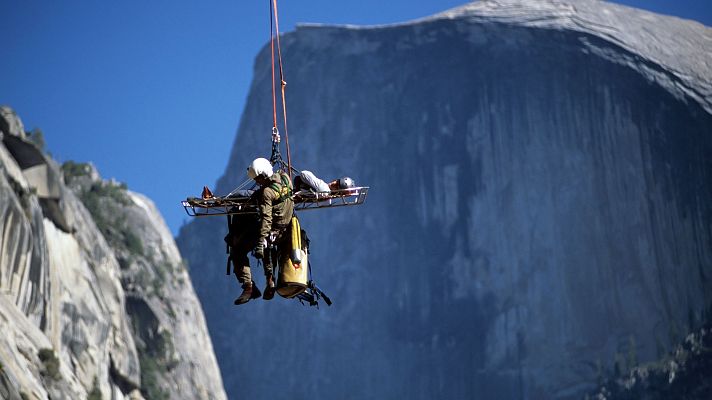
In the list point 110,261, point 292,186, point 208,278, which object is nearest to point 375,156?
point 208,278

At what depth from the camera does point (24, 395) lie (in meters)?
46.1

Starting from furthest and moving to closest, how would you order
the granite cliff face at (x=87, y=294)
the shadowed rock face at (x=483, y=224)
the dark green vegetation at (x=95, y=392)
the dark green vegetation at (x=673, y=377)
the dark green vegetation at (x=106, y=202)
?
the shadowed rock face at (x=483, y=224), the dark green vegetation at (x=673, y=377), the dark green vegetation at (x=106, y=202), the dark green vegetation at (x=95, y=392), the granite cliff face at (x=87, y=294)

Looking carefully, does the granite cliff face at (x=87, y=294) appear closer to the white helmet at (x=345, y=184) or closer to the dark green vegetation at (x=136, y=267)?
the dark green vegetation at (x=136, y=267)

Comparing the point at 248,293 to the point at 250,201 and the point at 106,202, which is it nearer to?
the point at 250,201

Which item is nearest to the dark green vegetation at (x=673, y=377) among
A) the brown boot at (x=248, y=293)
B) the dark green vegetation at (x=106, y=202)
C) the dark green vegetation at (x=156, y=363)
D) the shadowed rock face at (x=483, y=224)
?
the shadowed rock face at (x=483, y=224)

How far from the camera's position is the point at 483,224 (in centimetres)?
14175

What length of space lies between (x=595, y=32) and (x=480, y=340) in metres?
31.8

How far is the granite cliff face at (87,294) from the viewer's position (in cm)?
5697

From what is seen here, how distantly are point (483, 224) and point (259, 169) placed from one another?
119 meters

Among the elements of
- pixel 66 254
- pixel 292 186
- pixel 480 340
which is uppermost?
pixel 292 186

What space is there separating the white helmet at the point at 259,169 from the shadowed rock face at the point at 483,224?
104 meters

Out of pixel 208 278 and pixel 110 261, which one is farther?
pixel 208 278

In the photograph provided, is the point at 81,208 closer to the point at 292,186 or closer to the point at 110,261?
the point at 110,261

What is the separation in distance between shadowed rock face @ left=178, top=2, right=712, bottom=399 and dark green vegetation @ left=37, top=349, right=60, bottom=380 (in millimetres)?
76014
